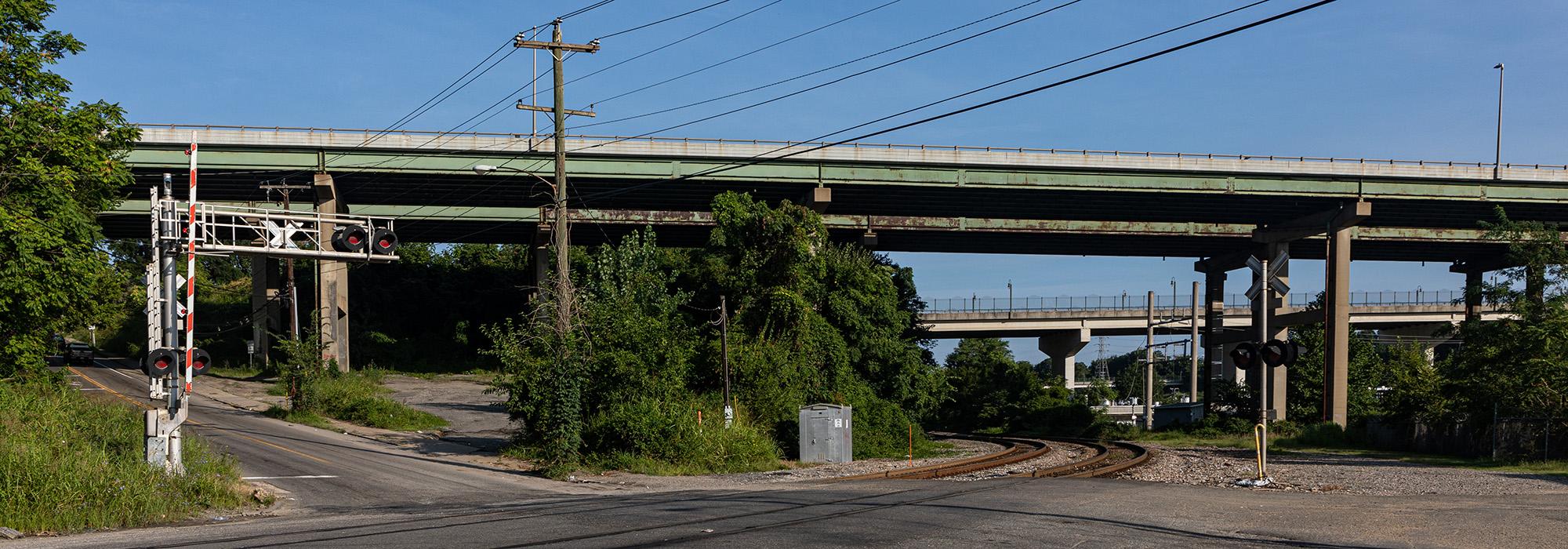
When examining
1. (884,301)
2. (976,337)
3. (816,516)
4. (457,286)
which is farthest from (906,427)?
(976,337)

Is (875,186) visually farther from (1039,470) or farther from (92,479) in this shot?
(92,479)

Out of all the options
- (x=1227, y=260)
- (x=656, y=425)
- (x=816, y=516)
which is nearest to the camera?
(x=816, y=516)

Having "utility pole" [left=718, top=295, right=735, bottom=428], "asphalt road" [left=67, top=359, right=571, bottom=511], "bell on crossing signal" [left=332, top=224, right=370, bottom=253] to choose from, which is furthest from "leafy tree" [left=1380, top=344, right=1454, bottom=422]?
"bell on crossing signal" [left=332, top=224, right=370, bottom=253]

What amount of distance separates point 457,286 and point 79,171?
5463 cm

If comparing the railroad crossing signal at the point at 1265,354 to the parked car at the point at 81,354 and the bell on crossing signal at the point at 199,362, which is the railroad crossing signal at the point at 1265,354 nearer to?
the bell on crossing signal at the point at 199,362

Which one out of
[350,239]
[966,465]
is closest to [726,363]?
[966,465]

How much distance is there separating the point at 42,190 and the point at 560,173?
1264cm

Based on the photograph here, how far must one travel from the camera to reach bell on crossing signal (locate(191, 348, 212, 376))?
19047 millimetres

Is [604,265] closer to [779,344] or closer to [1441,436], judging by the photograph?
[779,344]

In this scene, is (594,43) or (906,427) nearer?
(594,43)

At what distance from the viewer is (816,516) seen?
15.9 meters

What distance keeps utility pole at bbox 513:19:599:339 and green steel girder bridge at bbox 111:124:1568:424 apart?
2069cm

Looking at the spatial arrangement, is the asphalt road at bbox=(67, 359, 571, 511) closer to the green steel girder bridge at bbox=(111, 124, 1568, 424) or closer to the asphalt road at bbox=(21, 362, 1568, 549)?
the asphalt road at bbox=(21, 362, 1568, 549)

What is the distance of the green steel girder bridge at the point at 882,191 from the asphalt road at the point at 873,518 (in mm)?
32854
